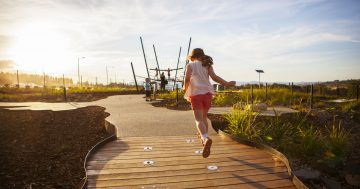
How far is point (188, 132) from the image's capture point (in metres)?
6.97

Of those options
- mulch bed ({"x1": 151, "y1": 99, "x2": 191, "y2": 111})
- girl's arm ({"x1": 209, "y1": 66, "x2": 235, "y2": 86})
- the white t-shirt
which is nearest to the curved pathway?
the white t-shirt

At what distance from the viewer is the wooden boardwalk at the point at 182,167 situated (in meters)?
3.54

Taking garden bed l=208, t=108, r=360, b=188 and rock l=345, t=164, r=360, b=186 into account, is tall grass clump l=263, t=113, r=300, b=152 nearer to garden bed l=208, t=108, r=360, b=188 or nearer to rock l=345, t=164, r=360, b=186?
garden bed l=208, t=108, r=360, b=188

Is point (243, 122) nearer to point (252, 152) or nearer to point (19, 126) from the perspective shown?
point (252, 152)

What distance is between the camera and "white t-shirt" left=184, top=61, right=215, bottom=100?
179 inches

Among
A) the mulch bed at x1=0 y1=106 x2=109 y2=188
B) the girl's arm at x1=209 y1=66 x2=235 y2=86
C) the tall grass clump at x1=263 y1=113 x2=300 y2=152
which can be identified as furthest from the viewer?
the tall grass clump at x1=263 y1=113 x2=300 y2=152

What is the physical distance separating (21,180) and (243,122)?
5225 millimetres

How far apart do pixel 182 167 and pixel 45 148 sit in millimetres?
4255

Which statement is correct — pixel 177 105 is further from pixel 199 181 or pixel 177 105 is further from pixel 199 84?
pixel 199 181

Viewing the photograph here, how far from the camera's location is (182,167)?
13.5 ft

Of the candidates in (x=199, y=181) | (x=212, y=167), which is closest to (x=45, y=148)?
(x=212, y=167)

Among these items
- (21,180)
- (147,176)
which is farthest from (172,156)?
(21,180)

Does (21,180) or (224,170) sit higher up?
(224,170)

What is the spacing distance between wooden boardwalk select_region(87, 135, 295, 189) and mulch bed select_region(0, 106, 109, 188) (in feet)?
3.08
